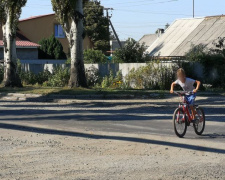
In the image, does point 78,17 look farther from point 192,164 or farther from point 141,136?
point 192,164

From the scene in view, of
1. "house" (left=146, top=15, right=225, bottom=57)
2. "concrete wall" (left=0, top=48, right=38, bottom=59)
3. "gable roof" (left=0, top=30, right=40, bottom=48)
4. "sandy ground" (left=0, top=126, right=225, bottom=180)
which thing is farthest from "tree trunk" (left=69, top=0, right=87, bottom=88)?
"concrete wall" (left=0, top=48, right=38, bottom=59)

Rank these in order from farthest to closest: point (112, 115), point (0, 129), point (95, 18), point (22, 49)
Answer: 1. point (95, 18)
2. point (22, 49)
3. point (112, 115)
4. point (0, 129)

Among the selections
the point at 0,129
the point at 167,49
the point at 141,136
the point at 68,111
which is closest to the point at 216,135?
the point at 141,136

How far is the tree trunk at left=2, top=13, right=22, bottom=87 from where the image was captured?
27.8m

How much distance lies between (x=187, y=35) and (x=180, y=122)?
3049cm

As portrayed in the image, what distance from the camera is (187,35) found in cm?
4238

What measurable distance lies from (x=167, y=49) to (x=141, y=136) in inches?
1171

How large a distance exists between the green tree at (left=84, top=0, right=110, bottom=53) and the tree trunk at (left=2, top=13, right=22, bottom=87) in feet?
137

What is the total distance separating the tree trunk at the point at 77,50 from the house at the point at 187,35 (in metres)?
13.0

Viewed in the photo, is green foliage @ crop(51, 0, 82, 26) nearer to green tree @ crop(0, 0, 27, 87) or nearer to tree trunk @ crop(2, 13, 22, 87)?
green tree @ crop(0, 0, 27, 87)

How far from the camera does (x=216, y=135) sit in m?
12.8

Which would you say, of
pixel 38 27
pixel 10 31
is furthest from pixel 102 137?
pixel 38 27

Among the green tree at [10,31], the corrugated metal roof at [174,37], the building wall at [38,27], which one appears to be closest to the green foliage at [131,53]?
the corrugated metal roof at [174,37]

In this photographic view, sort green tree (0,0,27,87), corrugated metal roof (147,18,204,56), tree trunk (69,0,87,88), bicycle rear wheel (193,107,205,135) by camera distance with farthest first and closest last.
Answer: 1. corrugated metal roof (147,18,204,56)
2. green tree (0,0,27,87)
3. tree trunk (69,0,87,88)
4. bicycle rear wheel (193,107,205,135)
